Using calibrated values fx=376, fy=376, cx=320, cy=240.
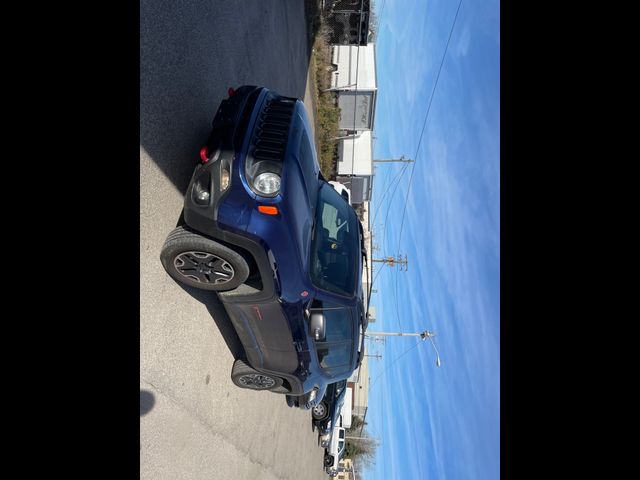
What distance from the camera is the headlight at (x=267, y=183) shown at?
11.5 feet

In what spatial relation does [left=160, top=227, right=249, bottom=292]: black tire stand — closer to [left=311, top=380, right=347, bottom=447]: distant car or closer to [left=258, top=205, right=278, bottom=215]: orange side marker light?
[left=258, top=205, right=278, bottom=215]: orange side marker light

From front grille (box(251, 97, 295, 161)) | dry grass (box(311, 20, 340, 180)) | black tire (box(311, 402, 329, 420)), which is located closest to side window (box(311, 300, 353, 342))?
front grille (box(251, 97, 295, 161))

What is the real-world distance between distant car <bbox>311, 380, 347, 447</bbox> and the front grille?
687cm

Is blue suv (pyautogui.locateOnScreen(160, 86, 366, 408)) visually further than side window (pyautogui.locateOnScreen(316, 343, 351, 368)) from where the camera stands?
No

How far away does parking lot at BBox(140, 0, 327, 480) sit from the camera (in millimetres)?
3604

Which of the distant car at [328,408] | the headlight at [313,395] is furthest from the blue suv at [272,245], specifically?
the distant car at [328,408]

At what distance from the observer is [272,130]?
12.9 feet

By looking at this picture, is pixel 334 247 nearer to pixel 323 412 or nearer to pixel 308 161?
pixel 308 161

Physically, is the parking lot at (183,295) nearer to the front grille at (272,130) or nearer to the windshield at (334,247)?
the front grille at (272,130)

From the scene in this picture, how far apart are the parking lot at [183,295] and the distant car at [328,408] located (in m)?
3.12
